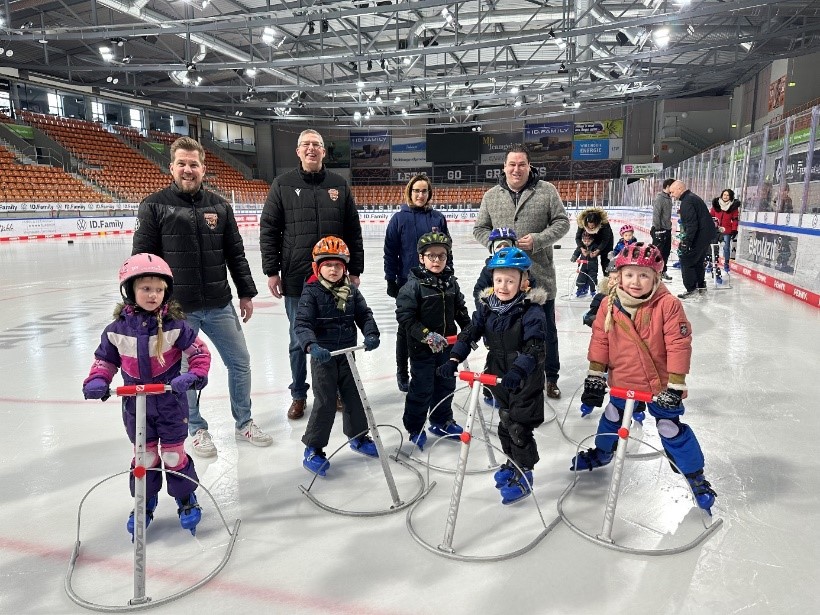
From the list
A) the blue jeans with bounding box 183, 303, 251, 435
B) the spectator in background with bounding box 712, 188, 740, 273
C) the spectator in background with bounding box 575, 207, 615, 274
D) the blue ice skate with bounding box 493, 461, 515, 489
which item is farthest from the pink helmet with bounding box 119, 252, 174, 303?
the spectator in background with bounding box 712, 188, 740, 273

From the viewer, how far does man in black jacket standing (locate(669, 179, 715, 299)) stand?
6.91 metres

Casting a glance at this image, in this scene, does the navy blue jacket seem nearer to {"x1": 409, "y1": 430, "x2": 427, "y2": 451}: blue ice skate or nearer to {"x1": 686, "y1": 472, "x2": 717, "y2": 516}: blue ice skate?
{"x1": 409, "y1": 430, "x2": 427, "y2": 451}: blue ice skate

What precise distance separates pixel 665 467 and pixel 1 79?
29.2m

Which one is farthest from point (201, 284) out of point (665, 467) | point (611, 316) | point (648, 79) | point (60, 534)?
point (648, 79)

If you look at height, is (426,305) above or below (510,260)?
below

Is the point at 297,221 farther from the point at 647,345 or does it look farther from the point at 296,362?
the point at 647,345

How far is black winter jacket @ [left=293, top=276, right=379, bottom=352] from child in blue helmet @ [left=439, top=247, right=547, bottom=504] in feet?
1.87

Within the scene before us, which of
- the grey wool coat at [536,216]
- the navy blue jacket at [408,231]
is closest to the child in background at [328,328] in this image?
the navy blue jacket at [408,231]

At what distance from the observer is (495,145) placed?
34281 millimetres

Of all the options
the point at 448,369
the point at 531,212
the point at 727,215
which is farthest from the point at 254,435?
the point at 727,215

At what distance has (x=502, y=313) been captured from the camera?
2.45 m

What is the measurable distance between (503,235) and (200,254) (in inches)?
69.4

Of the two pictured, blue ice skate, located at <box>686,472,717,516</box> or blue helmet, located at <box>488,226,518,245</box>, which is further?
blue helmet, located at <box>488,226,518,245</box>

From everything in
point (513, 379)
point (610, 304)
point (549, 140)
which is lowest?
point (513, 379)
